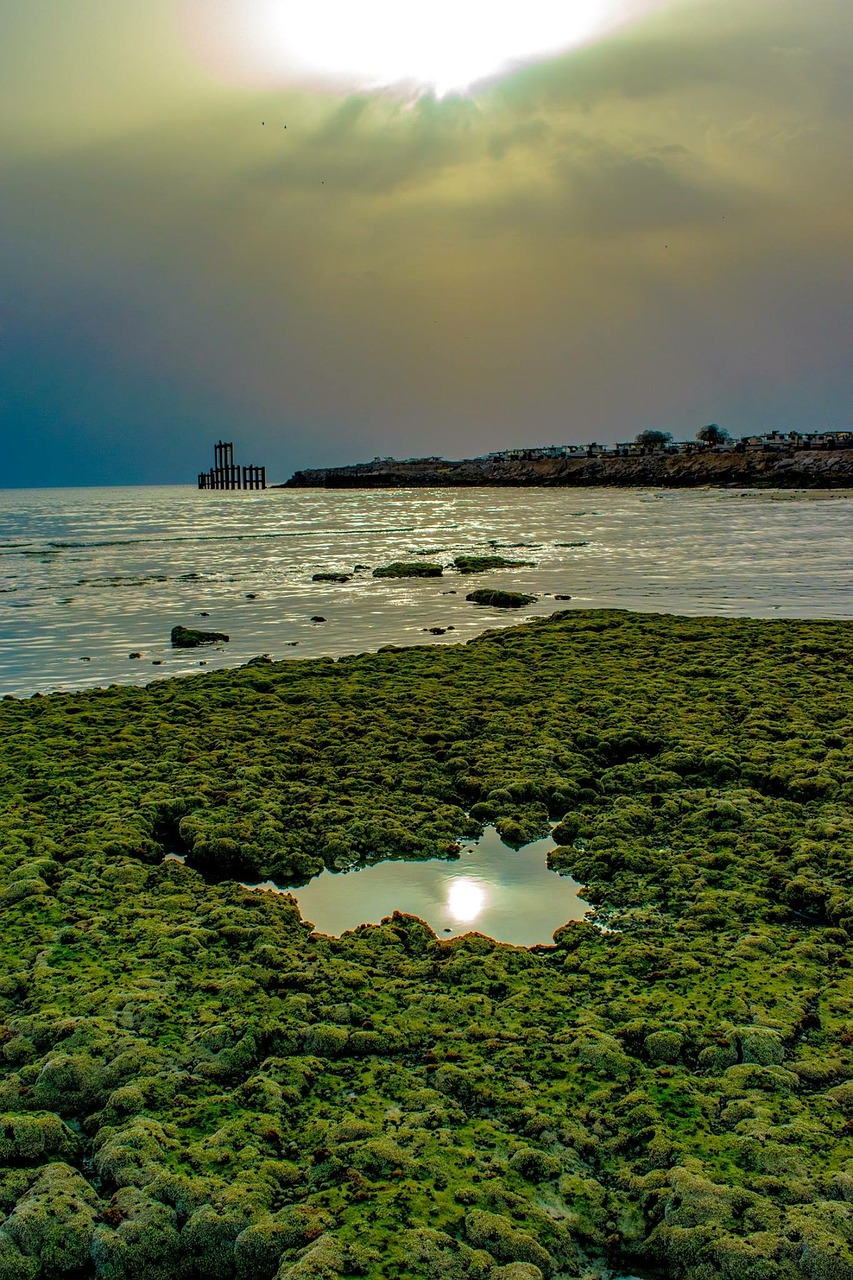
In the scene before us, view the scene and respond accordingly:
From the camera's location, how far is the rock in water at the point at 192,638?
48.6ft

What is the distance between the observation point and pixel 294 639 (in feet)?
49.5

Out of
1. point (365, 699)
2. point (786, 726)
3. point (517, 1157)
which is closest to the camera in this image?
point (517, 1157)

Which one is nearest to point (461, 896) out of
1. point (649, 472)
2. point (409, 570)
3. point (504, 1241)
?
point (504, 1241)

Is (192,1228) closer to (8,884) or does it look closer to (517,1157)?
(517,1157)

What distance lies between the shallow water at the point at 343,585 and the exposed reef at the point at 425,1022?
6.47 meters

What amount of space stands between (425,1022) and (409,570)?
20.8 metres

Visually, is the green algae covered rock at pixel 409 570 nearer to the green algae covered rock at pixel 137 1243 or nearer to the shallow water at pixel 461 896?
the shallow water at pixel 461 896

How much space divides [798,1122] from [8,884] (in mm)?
4207

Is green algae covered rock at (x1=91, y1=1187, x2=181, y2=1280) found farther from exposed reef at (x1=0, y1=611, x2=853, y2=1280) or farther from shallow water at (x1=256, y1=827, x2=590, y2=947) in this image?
shallow water at (x1=256, y1=827, x2=590, y2=947)

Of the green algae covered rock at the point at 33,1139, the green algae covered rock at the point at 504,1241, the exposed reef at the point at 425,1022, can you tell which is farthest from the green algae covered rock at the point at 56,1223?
the green algae covered rock at the point at 504,1241

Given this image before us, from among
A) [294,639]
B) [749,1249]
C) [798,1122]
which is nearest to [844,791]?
[798,1122]

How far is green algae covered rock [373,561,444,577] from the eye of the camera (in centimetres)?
2434

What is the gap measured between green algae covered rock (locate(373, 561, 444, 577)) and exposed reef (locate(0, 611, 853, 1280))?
1632 centimetres

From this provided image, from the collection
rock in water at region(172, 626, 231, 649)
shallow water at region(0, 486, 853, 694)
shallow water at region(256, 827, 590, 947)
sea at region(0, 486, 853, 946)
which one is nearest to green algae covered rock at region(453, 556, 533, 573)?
sea at region(0, 486, 853, 946)
